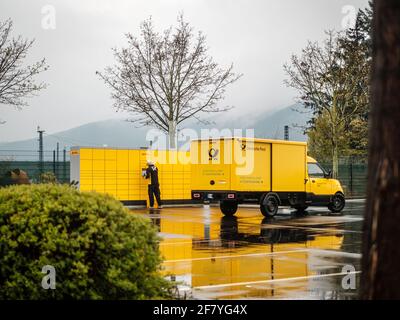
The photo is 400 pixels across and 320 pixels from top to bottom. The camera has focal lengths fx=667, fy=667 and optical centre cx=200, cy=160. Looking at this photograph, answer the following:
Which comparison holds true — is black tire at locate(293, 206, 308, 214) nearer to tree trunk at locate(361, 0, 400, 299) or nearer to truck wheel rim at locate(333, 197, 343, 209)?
truck wheel rim at locate(333, 197, 343, 209)

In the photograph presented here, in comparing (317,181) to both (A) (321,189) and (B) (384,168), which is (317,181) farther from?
(B) (384,168)

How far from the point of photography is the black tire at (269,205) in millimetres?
23000

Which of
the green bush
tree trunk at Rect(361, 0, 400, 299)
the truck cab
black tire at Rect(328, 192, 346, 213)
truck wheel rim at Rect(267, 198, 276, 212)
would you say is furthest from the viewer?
black tire at Rect(328, 192, 346, 213)

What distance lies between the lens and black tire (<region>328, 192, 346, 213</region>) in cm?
2603

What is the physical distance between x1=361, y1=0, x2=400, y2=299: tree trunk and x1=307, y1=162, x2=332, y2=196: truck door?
20161mm

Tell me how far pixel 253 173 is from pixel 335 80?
1987 cm

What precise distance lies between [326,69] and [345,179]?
714cm

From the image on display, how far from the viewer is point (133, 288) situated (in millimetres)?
6625

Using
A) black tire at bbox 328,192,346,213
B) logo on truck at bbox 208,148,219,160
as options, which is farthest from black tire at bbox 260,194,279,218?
black tire at bbox 328,192,346,213

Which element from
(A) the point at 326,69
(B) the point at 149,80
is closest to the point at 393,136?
(B) the point at 149,80

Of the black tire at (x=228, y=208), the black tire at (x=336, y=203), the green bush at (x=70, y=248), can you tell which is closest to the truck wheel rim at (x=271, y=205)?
the black tire at (x=228, y=208)

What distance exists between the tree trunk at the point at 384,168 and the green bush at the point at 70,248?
8.95 ft

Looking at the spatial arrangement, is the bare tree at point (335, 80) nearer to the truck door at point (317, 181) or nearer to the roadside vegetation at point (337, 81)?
the roadside vegetation at point (337, 81)
